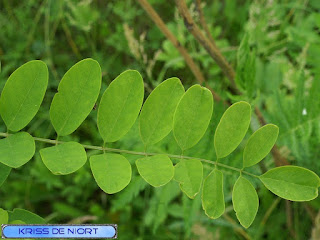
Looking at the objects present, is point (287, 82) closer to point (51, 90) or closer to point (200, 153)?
point (200, 153)

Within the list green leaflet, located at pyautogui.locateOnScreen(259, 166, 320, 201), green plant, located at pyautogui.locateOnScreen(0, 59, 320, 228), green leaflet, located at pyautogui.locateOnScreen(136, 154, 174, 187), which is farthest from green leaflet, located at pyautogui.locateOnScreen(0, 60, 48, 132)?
green leaflet, located at pyautogui.locateOnScreen(259, 166, 320, 201)

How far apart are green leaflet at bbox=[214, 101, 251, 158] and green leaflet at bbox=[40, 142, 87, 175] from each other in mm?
256

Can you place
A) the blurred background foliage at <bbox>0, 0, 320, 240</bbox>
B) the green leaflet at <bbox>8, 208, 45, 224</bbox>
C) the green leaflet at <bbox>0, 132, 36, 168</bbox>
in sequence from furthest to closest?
the blurred background foliage at <bbox>0, 0, 320, 240</bbox>
the green leaflet at <bbox>8, 208, 45, 224</bbox>
the green leaflet at <bbox>0, 132, 36, 168</bbox>

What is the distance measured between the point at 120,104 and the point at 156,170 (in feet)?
0.46

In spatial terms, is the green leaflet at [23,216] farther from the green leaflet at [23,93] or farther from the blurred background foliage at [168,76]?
the blurred background foliage at [168,76]

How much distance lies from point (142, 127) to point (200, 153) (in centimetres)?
44

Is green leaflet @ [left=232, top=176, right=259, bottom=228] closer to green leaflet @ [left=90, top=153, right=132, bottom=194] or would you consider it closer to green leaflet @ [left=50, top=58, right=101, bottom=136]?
green leaflet @ [left=90, top=153, right=132, bottom=194]

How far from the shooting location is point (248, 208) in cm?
85

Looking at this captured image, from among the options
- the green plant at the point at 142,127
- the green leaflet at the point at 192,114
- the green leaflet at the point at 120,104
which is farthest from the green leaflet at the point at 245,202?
the green leaflet at the point at 120,104

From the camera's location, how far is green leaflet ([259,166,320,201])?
80cm

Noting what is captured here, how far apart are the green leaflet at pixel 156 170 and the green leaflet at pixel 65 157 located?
4.3 inches

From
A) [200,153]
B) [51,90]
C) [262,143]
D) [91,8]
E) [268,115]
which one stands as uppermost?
[91,8]

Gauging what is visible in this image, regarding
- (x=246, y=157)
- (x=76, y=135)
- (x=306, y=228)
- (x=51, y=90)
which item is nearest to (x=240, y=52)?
(x=246, y=157)

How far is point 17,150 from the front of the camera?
2.62 feet
